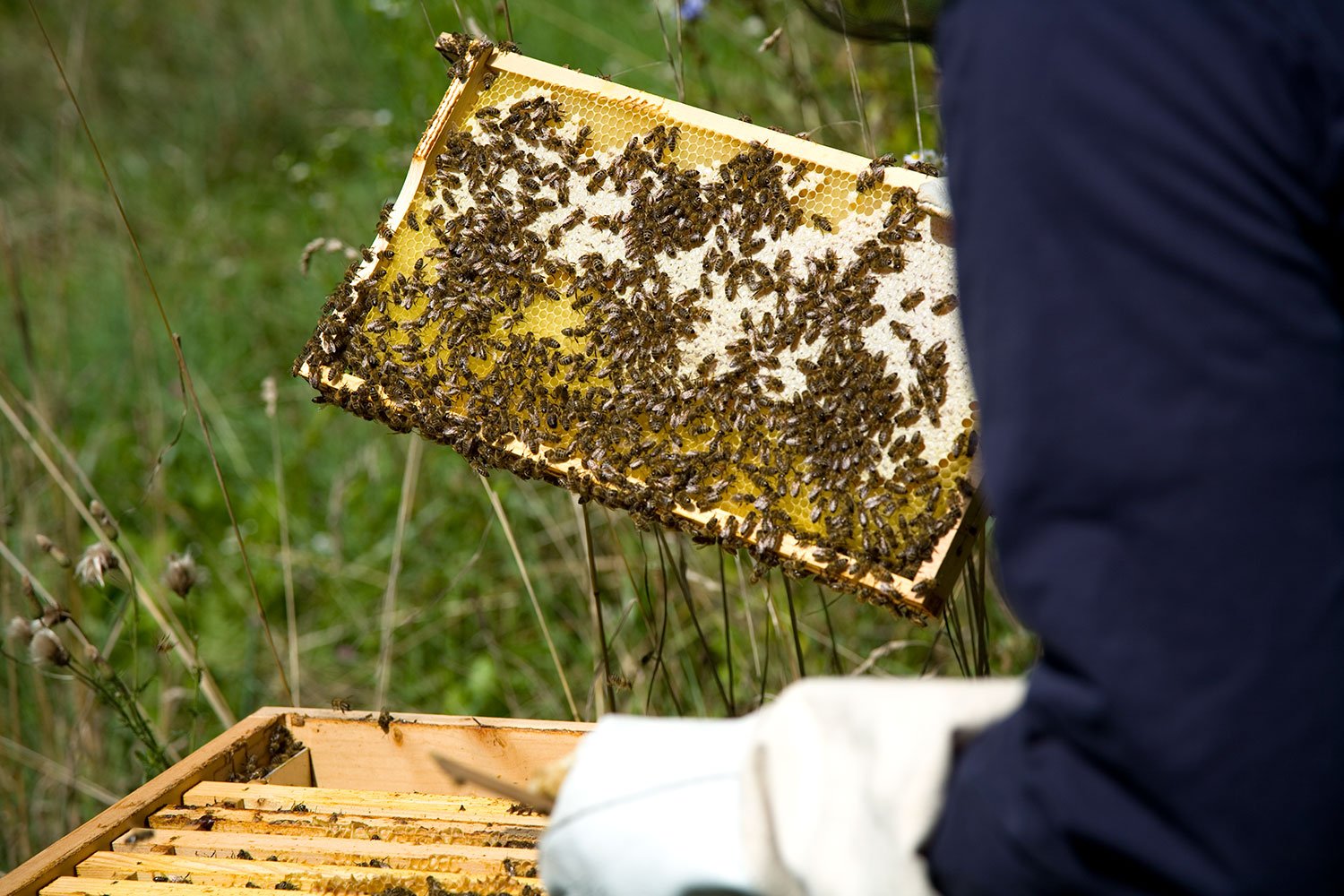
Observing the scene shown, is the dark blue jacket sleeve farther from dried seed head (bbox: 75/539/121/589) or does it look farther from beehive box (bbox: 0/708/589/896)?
dried seed head (bbox: 75/539/121/589)

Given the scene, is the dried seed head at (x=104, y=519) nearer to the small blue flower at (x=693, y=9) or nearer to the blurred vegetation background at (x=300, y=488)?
the blurred vegetation background at (x=300, y=488)

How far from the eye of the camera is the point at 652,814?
1418 mm

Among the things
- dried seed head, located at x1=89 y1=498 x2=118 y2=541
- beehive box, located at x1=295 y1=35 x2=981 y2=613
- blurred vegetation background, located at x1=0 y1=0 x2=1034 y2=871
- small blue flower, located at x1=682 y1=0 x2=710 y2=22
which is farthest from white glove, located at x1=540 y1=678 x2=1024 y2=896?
small blue flower, located at x1=682 y1=0 x2=710 y2=22

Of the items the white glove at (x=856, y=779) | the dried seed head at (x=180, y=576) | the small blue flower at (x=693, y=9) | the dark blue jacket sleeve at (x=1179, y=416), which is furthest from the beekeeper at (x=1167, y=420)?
the small blue flower at (x=693, y=9)

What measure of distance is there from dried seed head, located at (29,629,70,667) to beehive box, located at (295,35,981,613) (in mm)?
1003

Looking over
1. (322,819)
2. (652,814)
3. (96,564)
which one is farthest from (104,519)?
(652,814)

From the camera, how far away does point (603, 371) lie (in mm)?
2277

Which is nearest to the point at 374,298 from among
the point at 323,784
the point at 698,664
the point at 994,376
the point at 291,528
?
the point at 323,784

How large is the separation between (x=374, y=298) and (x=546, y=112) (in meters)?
0.60

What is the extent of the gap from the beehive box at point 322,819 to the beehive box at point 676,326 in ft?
2.33

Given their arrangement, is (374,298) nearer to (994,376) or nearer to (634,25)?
(994,376)

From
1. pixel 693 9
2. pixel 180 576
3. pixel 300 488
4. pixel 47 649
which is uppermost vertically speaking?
pixel 693 9

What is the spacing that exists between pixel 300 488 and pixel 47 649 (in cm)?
261

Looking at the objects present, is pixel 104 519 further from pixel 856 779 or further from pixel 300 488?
Result: pixel 856 779
